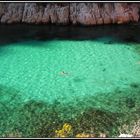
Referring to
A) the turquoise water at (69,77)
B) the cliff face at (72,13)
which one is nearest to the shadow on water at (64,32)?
the cliff face at (72,13)

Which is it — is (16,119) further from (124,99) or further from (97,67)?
(97,67)

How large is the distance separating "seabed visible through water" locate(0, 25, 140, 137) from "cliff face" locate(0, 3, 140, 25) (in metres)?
1.05

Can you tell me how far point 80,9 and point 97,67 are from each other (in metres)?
10.1

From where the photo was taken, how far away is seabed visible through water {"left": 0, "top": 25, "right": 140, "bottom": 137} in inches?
522

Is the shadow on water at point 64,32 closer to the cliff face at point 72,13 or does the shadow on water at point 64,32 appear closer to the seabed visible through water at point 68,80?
the seabed visible through water at point 68,80

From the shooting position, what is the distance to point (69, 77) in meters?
18.0

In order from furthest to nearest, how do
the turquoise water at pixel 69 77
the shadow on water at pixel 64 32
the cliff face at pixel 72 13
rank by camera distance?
the cliff face at pixel 72 13 → the shadow on water at pixel 64 32 → the turquoise water at pixel 69 77

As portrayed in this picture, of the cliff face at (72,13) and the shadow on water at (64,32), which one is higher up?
the cliff face at (72,13)

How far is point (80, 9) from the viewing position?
91.2ft

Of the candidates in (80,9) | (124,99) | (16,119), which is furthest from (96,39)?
(16,119)

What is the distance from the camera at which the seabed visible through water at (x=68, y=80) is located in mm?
13258

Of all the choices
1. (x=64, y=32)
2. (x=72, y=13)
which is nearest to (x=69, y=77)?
(x=64, y=32)

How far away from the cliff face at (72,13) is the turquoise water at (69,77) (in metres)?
3.78

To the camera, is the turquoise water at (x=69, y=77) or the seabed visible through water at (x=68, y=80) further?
the turquoise water at (x=69, y=77)
